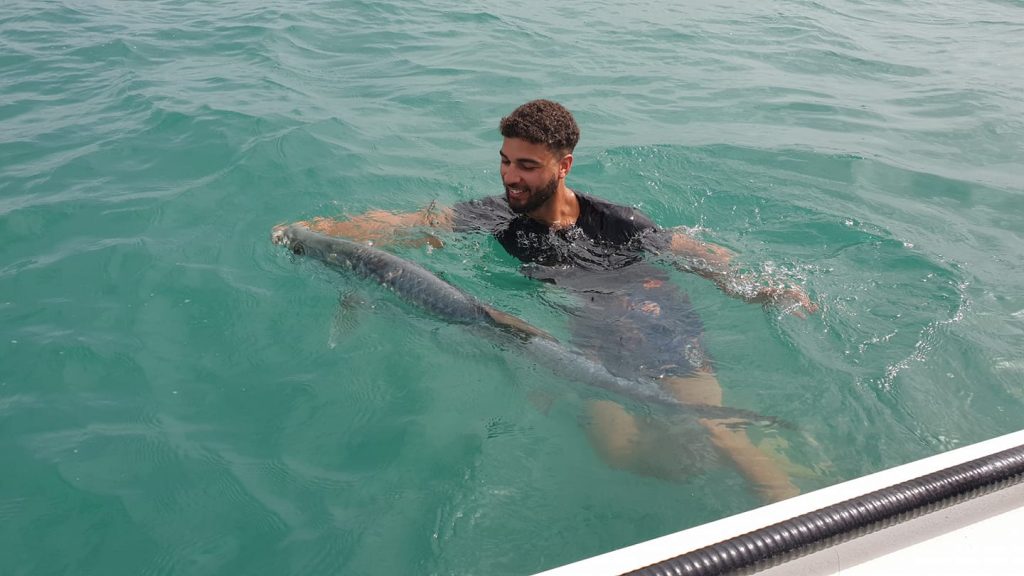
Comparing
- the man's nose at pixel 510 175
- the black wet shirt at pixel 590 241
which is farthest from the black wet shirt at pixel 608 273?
the man's nose at pixel 510 175

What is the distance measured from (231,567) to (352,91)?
894 cm

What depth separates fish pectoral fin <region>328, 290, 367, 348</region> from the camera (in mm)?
5477

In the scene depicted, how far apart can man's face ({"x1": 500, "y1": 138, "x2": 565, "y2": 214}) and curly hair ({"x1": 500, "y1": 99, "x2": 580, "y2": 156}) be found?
5 cm

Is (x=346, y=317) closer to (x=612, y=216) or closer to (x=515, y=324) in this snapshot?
(x=515, y=324)

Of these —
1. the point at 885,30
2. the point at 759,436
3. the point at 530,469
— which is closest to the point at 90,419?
the point at 530,469

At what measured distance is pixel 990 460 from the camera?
2.85 meters

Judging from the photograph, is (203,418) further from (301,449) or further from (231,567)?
(231,567)

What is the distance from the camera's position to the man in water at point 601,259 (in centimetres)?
483

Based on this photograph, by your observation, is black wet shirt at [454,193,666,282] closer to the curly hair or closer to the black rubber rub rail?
the curly hair

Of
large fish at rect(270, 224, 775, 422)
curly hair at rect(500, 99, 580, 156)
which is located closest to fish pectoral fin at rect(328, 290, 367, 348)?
large fish at rect(270, 224, 775, 422)

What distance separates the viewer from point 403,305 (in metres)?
5.29

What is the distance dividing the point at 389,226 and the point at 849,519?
436cm

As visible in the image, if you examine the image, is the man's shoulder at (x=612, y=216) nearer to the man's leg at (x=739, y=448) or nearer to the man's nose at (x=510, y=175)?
the man's nose at (x=510, y=175)

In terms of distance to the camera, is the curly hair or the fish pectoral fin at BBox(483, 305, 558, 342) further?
the curly hair
